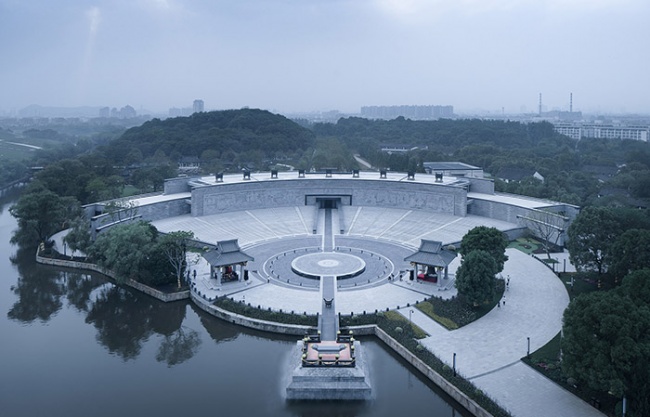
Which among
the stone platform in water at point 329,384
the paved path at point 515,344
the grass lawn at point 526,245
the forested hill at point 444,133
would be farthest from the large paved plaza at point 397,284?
the forested hill at point 444,133

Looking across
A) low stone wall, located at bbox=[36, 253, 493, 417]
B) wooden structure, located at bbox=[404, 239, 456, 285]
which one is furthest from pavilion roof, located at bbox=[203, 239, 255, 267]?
wooden structure, located at bbox=[404, 239, 456, 285]

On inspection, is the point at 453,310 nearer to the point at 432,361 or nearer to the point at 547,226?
the point at 432,361

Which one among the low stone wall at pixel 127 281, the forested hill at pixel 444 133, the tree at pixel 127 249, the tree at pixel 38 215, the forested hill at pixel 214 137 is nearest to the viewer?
the low stone wall at pixel 127 281

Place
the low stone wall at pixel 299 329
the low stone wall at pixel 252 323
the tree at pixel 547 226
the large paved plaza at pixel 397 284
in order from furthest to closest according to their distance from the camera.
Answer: the tree at pixel 547 226 < the low stone wall at pixel 252 323 < the large paved plaza at pixel 397 284 < the low stone wall at pixel 299 329

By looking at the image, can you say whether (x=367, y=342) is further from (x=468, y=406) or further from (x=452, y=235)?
(x=452, y=235)

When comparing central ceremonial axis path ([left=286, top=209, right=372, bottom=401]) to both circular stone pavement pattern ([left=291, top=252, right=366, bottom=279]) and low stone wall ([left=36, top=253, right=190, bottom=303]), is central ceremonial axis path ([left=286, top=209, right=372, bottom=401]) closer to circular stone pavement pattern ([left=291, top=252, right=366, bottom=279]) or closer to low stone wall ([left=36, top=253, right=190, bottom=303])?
circular stone pavement pattern ([left=291, top=252, right=366, bottom=279])

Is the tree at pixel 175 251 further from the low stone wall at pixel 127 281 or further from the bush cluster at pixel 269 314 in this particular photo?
the bush cluster at pixel 269 314
